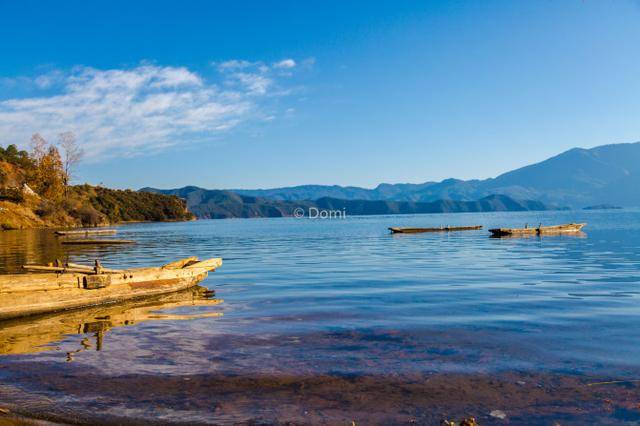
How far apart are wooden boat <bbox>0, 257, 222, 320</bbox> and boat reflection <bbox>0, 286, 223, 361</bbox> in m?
0.29

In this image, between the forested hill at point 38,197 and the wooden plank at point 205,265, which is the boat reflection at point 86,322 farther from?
the forested hill at point 38,197

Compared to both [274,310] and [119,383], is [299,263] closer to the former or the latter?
[274,310]

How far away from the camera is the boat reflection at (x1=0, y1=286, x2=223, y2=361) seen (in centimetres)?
1205

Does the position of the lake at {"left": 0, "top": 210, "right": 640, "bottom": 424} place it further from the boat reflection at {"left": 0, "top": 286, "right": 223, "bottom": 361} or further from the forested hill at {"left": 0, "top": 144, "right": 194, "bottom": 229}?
the forested hill at {"left": 0, "top": 144, "right": 194, "bottom": 229}

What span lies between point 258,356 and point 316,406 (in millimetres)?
3285

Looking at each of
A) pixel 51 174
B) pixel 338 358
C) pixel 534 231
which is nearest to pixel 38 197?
pixel 51 174

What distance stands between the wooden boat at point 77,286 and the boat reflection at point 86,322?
0.29 metres

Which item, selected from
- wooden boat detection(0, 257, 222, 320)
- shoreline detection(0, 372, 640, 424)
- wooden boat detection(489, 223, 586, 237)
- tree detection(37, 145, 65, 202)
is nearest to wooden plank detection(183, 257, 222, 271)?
wooden boat detection(0, 257, 222, 320)

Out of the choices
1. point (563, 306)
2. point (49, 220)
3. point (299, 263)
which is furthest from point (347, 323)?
point (49, 220)

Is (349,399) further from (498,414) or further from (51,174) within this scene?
(51,174)

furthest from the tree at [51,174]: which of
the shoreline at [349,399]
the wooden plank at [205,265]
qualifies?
the shoreline at [349,399]

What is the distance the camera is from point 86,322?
47.6 ft

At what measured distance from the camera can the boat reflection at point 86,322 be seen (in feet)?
39.5

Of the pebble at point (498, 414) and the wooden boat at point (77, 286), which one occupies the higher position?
the wooden boat at point (77, 286)
